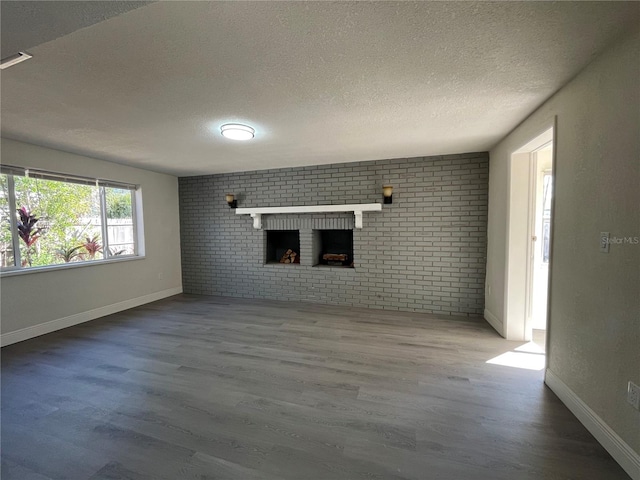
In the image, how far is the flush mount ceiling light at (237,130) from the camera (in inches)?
96.3

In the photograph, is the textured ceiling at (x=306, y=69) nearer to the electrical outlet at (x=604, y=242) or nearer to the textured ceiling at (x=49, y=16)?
the textured ceiling at (x=49, y=16)

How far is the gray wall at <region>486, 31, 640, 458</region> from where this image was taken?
1338mm

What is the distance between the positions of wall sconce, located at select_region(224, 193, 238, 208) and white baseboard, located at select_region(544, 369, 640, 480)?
4429mm

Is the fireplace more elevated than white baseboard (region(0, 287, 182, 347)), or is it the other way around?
the fireplace

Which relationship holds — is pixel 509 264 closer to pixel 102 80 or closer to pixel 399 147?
pixel 399 147

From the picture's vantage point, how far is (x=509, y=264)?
2.88m

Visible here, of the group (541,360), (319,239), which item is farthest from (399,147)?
(541,360)

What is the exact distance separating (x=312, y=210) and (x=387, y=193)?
1.13 metres

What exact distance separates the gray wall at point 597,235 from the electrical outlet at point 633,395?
36 mm

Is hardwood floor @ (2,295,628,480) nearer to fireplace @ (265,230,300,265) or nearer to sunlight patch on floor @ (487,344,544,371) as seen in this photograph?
sunlight patch on floor @ (487,344,544,371)

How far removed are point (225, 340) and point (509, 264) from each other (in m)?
3.14

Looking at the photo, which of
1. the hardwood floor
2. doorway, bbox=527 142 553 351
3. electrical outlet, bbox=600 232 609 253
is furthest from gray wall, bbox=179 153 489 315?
electrical outlet, bbox=600 232 609 253

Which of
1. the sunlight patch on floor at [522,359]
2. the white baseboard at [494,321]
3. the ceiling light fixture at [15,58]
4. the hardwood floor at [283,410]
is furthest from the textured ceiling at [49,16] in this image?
the white baseboard at [494,321]

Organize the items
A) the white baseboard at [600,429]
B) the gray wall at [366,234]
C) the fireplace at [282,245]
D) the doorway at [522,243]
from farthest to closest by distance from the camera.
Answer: the fireplace at [282,245] → the gray wall at [366,234] → the doorway at [522,243] → the white baseboard at [600,429]
